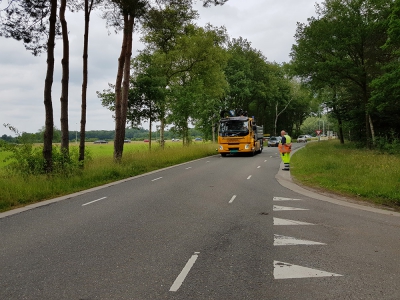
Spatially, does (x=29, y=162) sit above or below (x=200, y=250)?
above

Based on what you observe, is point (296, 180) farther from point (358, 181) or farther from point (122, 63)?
point (122, 63)

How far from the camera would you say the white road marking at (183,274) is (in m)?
3.99

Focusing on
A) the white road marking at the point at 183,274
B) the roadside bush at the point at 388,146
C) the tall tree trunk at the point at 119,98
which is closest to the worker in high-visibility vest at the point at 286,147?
the tall tree trunk at the point at 119,98

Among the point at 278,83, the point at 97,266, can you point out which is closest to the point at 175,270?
the point at 97,266

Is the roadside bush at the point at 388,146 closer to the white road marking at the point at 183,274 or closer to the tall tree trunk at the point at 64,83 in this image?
the tall tree trunk at the point at 64,83

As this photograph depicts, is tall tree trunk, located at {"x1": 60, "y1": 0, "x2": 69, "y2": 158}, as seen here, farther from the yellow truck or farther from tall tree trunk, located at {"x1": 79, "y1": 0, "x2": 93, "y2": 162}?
the yellow truck

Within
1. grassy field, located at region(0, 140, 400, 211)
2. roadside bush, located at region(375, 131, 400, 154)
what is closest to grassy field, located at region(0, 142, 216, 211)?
grassy field, located at region(0, 140, 400, 211)

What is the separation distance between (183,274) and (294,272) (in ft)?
4.76

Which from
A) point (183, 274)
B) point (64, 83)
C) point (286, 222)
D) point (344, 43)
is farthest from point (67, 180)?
point (344, 43)

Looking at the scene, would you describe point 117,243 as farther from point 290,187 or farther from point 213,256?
point 290,187

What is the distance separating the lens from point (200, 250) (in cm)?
533

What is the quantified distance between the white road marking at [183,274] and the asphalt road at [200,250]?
15 mm

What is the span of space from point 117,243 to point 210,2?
42.4 ft

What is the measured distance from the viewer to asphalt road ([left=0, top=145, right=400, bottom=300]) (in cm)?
397
